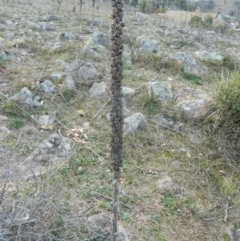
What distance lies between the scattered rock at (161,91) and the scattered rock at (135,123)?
553 mm

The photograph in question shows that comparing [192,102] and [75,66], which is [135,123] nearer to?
[192,102]

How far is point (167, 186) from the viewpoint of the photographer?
3.21 meters

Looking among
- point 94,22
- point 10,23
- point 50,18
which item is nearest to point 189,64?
point 94,22

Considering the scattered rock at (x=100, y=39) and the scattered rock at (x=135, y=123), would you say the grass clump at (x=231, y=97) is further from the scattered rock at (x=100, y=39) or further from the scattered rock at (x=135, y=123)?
the scattered rock at (x=100, y=39)

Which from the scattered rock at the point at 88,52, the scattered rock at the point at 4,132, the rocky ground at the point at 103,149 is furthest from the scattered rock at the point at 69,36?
the scattered rock at the point at 4,132

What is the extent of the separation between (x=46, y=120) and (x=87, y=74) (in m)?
1.13

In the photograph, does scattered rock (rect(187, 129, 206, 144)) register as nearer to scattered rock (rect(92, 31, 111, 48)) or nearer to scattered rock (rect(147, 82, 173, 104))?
scattered rock (rect(147, 82, 173, 104))

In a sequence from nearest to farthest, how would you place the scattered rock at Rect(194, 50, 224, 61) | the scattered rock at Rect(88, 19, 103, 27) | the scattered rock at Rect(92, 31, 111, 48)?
the scattered rock at Rect(194, 50, 224, 61)
the scattered rock at Rect(92, 31, 111, 48)
the scattered rock at Rect(88, 19, 103, 27)

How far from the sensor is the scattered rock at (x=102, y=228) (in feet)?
8.21

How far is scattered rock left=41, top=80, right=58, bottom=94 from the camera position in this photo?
4.50 m

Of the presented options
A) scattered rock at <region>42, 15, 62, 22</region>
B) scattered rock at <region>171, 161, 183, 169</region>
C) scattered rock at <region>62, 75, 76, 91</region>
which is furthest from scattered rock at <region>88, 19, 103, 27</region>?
scattered rock at <region>171, 161, 183, 169</region>

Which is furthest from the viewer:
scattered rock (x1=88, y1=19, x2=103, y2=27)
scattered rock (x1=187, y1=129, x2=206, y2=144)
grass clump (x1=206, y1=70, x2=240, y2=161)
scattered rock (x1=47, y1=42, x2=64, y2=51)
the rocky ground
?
scattered rock (x1=88, y1=19, x2=103, y2=27)

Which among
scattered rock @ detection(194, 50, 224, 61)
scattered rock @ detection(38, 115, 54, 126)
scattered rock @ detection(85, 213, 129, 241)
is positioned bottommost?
scattered rock @ detection(85, 213, 129, 241)

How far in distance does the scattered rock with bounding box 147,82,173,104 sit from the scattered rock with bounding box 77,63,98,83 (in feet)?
2.56
